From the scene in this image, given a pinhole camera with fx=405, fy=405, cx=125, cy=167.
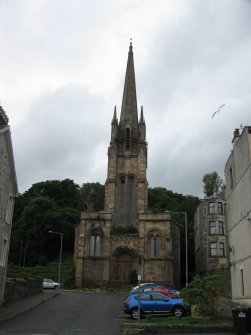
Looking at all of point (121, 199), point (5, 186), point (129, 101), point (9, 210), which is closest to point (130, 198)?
point (121, 199)

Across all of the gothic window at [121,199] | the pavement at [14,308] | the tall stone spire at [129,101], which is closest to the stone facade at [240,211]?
the pavement at [14,308]

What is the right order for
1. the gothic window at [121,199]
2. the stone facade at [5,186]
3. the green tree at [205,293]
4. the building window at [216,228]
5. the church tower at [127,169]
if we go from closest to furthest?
the green tree at [205,293] < the stone facade at [5,186] < the building window at [216,228] < the gothic window at [121,199] < the church tower at [127,169]

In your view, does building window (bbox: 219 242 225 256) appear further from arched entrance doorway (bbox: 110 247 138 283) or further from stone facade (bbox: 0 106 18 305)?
stone facade (bbox: 0 106 18 305)

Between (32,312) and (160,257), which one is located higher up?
(160,257)

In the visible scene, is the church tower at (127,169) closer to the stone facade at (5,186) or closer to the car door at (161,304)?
the stone facade at (5,186)

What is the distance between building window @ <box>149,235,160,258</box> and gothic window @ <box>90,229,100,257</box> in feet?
22.3

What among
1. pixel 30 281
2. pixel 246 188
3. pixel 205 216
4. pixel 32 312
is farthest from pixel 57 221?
pixel 246 188

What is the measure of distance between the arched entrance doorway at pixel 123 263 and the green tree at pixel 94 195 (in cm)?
4412

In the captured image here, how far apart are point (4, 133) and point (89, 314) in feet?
36.7

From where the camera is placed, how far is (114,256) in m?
52.4

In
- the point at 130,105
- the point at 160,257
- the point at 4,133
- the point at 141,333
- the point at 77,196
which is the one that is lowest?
the point at 141,333

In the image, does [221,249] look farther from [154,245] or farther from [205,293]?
[205,293]

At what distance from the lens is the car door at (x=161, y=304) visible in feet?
67.3

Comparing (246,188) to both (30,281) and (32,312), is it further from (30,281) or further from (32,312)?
(30,281)
